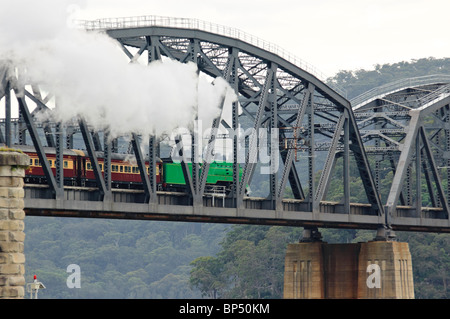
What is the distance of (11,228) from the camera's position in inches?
1446

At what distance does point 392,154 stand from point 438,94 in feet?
23.8

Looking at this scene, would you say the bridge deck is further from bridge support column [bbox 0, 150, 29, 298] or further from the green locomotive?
bridge support column [bbox 0, 150, 29, 298]

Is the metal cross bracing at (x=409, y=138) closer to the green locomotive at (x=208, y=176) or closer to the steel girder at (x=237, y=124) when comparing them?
the steel girder at (x=237, y=124)

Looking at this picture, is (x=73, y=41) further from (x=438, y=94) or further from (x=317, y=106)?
(x=438, y=94)

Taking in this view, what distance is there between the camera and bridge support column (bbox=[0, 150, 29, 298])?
120 ft

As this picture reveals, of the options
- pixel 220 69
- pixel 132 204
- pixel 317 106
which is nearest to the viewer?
pixel 132 204

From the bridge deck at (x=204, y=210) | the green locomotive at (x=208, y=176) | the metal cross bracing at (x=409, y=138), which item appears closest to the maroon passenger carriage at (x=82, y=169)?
the green locomotive at (x=208, y=176)

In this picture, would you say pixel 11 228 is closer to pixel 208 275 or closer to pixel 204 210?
pixel 204 210

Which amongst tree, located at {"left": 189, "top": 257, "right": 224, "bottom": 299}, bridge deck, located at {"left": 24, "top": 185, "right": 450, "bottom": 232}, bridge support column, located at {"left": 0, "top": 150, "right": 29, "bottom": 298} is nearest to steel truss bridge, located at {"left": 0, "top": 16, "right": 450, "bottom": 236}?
bridge deck, located at {"left": 24, "top": 185, "right": 450, "bottom": 232}

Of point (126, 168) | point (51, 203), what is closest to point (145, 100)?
point (126, 168)

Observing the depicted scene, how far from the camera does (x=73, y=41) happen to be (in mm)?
61031

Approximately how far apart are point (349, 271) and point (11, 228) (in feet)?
197

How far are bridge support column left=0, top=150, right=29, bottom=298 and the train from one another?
2305 centimetres

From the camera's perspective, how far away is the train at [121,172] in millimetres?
63497
